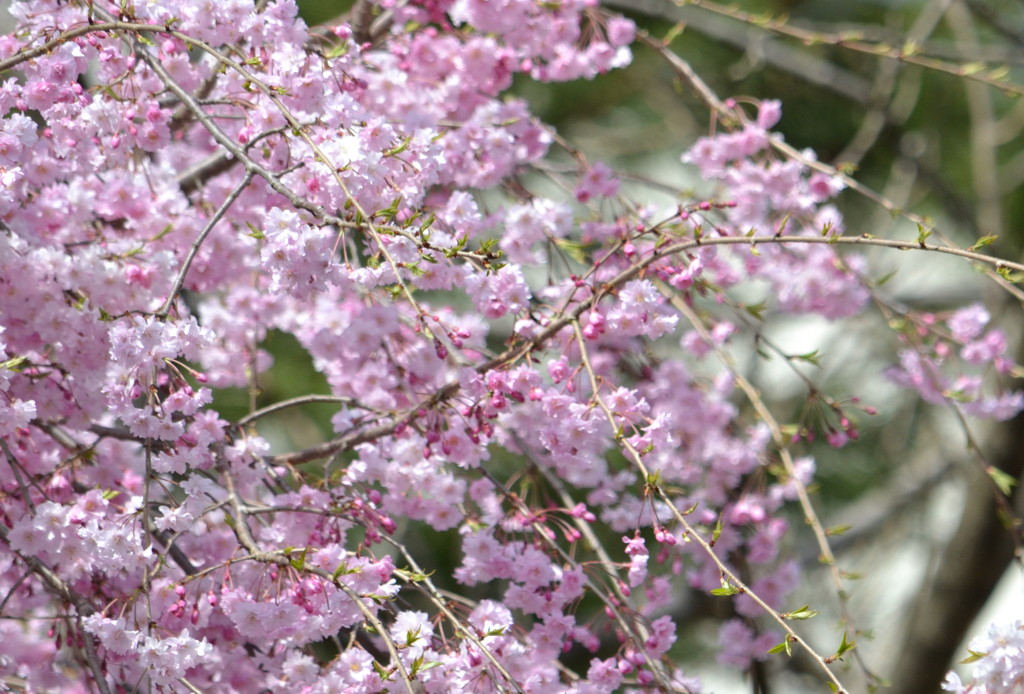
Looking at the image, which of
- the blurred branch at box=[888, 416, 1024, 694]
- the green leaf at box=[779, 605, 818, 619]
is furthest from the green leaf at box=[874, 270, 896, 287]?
the blurred branch at box=[888, 416, 1024, 694]

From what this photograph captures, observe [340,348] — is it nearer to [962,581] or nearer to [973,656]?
[973,656]

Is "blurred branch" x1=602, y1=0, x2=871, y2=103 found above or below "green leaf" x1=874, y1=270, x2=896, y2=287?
below

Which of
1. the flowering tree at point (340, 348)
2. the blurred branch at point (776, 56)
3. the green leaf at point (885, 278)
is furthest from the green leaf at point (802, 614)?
the blurred branch at point (776, 56)

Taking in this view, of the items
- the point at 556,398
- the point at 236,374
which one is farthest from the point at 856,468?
the point at 556,398

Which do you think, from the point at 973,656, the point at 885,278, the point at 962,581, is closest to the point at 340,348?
the point at 885,278

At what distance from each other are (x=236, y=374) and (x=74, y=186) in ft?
1.94

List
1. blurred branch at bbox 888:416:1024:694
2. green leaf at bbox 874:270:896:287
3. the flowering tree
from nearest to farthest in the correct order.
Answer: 1. the flowering tree
2. green leaf at bbox 874:270:896:287
3. blurred branch at bbox 888:416:1024:694

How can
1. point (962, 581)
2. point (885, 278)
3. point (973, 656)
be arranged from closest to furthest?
1. point (973, 656)
2. point (885, 278)
3. point (962, 581)

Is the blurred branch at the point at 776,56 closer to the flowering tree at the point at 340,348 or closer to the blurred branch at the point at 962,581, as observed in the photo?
the blurred branch at the point at 962,581

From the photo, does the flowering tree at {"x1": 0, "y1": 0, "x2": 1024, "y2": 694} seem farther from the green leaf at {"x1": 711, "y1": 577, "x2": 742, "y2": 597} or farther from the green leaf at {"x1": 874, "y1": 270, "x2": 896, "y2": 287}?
the green leaf at {"x1": 874, "y1": 270, "x2": 896, "y2": 287}

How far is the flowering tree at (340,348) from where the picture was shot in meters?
1.35

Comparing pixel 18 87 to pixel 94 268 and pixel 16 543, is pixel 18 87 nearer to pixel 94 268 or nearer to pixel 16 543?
pixel 94 268

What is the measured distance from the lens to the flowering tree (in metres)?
1.35

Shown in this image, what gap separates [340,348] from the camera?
200 cm
